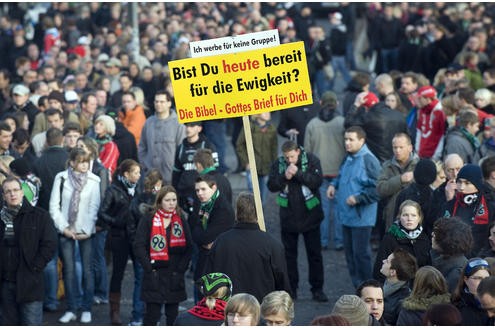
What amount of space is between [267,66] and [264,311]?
297 cm

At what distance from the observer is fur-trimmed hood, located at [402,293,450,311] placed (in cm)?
814

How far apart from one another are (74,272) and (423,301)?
455 cm

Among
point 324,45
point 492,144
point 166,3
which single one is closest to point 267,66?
point 492,144

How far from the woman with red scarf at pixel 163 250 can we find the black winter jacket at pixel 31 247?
2.58 feet

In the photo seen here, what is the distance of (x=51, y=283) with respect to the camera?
1179 centimetres

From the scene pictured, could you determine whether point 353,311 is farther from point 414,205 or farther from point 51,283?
point 51,283

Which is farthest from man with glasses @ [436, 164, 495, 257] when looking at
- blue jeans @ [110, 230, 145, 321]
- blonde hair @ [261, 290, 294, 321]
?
blue jeans @ [110, 230, 145, 321]

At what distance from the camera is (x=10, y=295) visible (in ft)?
33.6

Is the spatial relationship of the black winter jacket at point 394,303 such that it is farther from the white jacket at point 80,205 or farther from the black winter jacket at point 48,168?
the black winter jacket at point 48,168

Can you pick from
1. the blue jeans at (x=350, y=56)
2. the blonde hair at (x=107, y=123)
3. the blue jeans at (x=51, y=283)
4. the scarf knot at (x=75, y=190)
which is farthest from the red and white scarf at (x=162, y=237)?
the blue jeans at (x=350, y=56)

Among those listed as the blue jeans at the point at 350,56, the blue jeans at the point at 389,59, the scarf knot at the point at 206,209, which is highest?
the blue jeans at the point at 350,56

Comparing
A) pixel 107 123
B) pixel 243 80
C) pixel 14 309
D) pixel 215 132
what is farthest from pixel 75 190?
pixel 215 132

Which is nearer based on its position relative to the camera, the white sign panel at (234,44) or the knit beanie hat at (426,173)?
the white sign panel at (234,44)

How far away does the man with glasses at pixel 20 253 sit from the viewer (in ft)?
33.5
